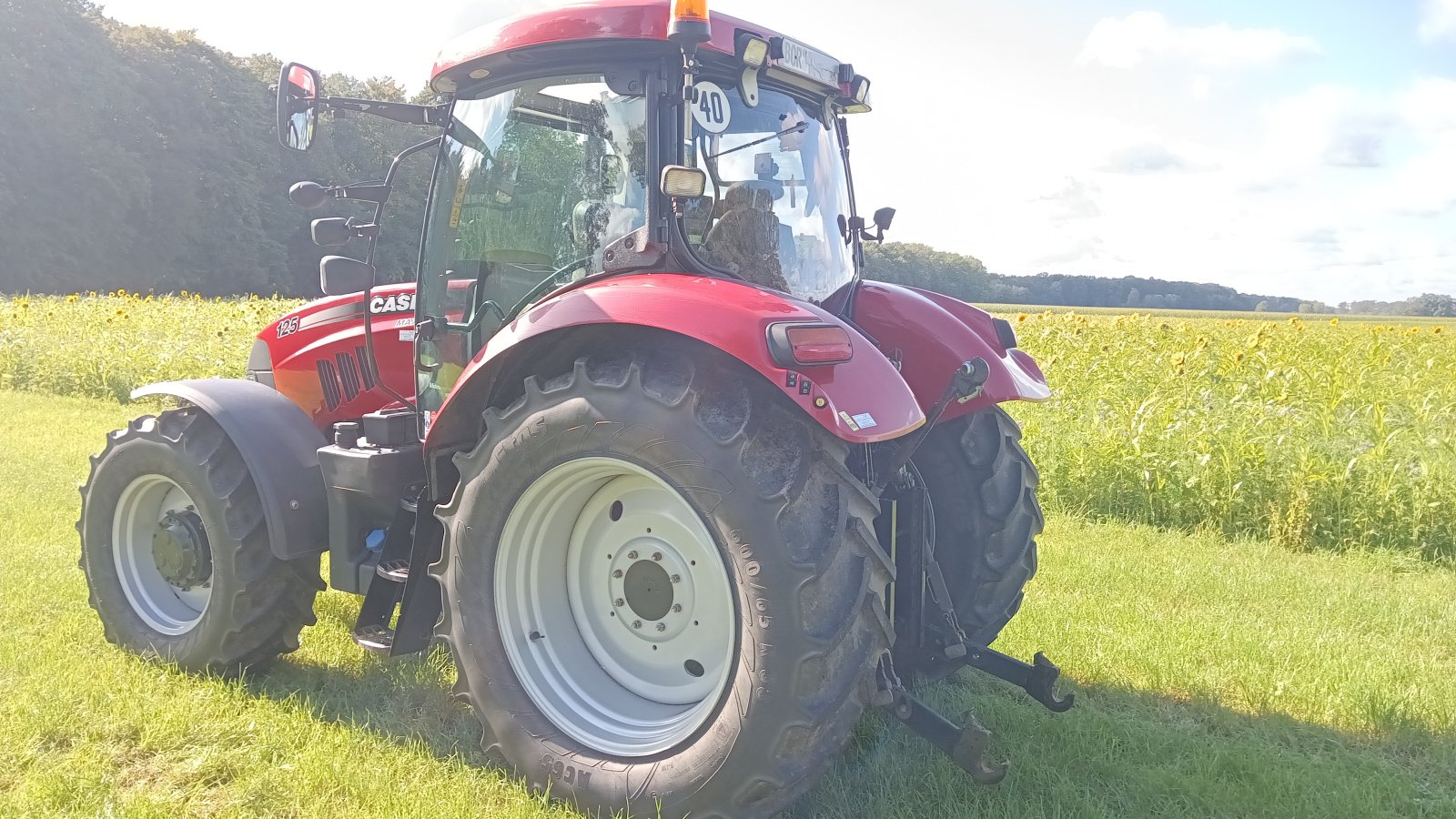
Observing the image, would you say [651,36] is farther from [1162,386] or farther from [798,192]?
[1162,386]

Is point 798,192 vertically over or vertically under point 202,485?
over

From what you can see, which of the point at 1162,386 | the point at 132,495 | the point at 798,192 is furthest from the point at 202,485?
the point at 1162,386

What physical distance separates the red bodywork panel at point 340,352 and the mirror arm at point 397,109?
0.71 meters

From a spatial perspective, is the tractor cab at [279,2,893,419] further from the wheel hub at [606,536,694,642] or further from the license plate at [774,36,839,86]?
the wheel hub at [606,536,694,642]

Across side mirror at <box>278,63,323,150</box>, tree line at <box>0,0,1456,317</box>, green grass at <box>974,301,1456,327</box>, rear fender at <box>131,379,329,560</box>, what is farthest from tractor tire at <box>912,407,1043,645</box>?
tree line at <box>0,0,1456,317</box>

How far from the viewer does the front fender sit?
2.38m

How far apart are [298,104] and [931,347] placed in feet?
7.72

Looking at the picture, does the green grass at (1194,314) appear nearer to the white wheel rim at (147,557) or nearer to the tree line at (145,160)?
the white wheel rim at (147,557)

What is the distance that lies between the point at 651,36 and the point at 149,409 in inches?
370

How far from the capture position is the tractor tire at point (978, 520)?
11.9 feet

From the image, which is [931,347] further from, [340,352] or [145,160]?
[145,160]

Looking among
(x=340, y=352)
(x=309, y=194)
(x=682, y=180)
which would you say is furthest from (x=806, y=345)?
(x=340, y=352)

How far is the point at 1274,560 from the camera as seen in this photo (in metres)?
5.52

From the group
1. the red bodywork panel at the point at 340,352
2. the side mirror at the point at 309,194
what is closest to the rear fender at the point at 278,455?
the red bodywork panel at the point at 340,352
